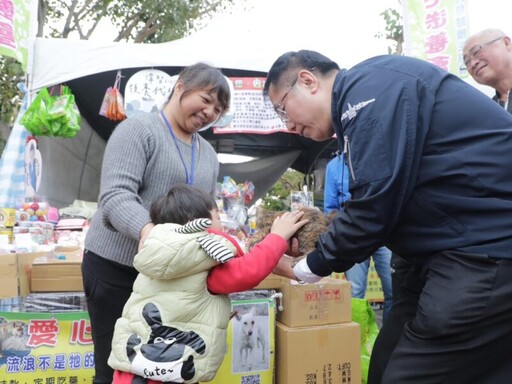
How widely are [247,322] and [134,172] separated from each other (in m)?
1.26

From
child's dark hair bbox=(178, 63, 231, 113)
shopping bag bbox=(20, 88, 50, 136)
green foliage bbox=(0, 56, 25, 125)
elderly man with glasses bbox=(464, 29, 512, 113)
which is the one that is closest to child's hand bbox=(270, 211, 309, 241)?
child's dark hair bbox=(178, 63, 231, 113)

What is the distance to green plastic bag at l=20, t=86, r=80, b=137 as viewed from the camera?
3.71m

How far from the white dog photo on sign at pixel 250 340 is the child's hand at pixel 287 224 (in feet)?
Answer: 3.42

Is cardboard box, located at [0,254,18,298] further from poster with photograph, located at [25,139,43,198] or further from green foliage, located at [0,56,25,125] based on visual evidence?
green foliage, located at [0,56,25,125]

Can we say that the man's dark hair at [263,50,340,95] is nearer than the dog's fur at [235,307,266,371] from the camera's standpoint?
Yes

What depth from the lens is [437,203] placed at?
1.12 meters

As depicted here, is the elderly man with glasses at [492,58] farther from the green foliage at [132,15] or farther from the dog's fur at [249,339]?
the green foliage at [132,15]

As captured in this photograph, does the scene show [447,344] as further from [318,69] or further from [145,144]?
[145,144]

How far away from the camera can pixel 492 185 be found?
3.63 feet

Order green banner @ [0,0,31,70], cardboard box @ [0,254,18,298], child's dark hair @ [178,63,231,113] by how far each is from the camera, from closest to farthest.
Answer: child's dark hair @ [178,63,231,113]
cardboard box @ [0,254,18,298]
green banner @ [0,0,31,70]

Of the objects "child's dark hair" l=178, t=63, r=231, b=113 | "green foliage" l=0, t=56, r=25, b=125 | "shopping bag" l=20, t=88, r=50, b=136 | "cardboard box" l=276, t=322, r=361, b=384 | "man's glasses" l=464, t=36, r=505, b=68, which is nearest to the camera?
"child's dark hair" l=178, t=63, r=231, b=113

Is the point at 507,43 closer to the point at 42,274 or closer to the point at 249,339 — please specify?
the point at 249,339

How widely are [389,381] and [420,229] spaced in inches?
16.8

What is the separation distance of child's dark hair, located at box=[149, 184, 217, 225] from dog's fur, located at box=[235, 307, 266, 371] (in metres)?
1.08
